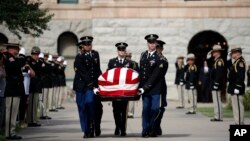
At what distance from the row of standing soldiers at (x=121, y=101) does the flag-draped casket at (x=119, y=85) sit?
174 mm

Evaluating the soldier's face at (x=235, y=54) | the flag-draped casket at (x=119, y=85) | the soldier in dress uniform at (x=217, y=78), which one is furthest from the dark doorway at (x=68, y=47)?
the flag-draped casket at (x=119, y=85)

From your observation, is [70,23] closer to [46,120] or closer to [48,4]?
[48,4]

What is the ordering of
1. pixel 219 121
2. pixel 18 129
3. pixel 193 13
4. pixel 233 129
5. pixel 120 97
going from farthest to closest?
pixel 193 13, pixel 219 121, pixel 18 129, pixel 120 97, pixel 233 129

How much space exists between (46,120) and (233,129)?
1319cm

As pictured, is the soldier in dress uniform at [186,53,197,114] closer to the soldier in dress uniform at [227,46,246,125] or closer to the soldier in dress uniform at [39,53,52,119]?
the soldier in dress uniform at [39,53,52,119]

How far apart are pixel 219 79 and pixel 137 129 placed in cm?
449

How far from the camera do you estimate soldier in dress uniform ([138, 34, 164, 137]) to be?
17.3 meters

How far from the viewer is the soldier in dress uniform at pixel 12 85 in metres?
17.2

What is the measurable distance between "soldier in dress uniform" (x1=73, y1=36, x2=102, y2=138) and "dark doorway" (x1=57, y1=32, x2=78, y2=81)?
2032 centimetres

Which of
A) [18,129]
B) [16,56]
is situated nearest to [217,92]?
[18,129]

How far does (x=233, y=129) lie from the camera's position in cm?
1130

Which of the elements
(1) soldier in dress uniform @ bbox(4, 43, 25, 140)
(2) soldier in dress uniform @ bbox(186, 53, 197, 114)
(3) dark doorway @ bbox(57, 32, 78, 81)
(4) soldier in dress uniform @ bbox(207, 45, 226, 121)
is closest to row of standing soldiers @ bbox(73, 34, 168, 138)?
(1) soldier in dress uniform @ bbox(4, 43, 25, 140)

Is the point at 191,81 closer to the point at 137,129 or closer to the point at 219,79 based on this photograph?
the point at 219,79

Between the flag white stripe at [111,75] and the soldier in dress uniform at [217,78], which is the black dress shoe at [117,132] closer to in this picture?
the flag white stripe at [111,75]
